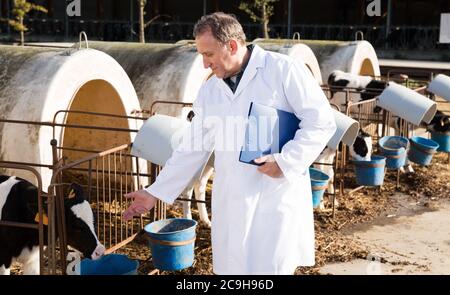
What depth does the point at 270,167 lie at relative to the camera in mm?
3125

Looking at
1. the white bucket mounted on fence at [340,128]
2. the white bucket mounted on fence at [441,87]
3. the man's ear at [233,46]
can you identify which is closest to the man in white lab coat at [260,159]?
the man's ear at [233,46]

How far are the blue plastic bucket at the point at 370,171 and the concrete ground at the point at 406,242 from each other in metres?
0.44

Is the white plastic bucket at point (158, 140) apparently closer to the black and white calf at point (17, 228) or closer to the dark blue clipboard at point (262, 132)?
the black and white calf at point (17, 228)

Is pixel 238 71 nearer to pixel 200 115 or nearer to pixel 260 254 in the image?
pixel 200 115

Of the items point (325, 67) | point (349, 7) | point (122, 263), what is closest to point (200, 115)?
point (122, 263)

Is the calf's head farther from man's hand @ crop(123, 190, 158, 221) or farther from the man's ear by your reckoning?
the man's ear

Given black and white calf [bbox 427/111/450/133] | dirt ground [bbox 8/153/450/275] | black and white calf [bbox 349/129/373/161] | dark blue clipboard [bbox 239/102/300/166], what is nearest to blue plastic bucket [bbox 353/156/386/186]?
dirt ground [bbox 8/153/450/275]

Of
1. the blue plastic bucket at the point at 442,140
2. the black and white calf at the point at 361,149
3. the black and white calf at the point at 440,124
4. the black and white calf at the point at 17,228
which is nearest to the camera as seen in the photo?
the black and white calf at the point at 17,228

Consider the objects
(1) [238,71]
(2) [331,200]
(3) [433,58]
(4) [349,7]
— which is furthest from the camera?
(4) [349,7]

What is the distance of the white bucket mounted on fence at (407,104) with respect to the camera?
7809 millimetres

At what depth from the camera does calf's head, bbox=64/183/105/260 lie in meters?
4.46
